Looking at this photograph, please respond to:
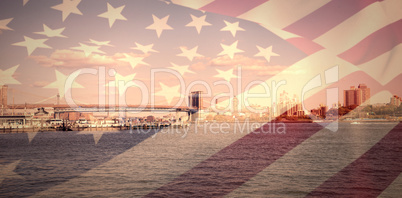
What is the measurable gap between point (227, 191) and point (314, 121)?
196 m

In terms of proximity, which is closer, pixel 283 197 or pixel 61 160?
pixel 283 197

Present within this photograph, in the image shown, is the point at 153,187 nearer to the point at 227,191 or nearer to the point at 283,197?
the point at 227,191

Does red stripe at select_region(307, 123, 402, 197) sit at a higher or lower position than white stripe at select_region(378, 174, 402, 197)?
lower

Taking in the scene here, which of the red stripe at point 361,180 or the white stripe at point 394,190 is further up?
the white stripe at point 394,190

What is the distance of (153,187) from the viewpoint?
15.7m

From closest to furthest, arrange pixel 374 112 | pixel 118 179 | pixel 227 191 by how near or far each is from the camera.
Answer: pixel 227 191 → pixel 118 179 → pixel 374 112

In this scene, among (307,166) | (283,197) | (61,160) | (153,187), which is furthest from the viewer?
(61,160)

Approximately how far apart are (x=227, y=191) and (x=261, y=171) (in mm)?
5565

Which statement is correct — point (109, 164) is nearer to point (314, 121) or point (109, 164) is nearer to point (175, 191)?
point (175, 191)

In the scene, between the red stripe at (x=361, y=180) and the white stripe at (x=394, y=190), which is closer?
the white stripe at (x=394, y=190)

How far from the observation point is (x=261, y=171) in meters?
19.8

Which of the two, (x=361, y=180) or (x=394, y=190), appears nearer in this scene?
(x=394, y=190)

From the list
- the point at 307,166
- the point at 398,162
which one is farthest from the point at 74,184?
the point at 398,162

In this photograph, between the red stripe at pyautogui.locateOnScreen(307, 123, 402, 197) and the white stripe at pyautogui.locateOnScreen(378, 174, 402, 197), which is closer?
the white stripe at pyautogui.locateOnScreen(378, 174, 402, 197)
